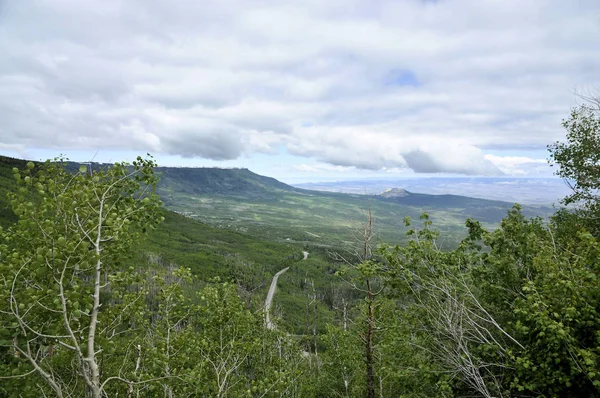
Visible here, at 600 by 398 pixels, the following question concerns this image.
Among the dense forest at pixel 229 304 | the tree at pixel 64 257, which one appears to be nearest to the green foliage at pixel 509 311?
the dense forest at pixel 229 304

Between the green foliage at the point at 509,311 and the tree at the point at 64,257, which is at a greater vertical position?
the tree at the point at 64,257

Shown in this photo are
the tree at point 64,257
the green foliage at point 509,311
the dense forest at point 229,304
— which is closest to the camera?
the tree at point 64,257

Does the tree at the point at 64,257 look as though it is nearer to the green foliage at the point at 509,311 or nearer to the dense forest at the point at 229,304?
the dense forest at the point at 229,304

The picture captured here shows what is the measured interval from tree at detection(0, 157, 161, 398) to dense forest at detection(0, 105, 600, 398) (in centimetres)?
5

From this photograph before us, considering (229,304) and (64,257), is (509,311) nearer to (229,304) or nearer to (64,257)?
(229,304)

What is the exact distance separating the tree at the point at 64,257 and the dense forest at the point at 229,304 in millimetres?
52

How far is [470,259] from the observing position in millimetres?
15758

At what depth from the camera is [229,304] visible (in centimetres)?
1662

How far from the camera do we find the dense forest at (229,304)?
747 cm

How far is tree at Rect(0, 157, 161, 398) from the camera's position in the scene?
6.83m

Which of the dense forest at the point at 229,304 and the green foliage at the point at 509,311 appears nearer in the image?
the dense forest at the point at 229,304

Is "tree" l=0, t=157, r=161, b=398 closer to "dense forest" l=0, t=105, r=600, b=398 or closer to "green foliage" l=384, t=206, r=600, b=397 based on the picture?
Result: "dense forest" l=0, t=105, r=600, b=398

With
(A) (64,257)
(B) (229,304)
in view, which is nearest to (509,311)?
(B) (229,304)

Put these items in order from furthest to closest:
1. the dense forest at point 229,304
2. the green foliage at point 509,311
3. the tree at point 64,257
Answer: the green foliage at point 509,311
the dense forest at point 229,304
the tree at point 64,257
